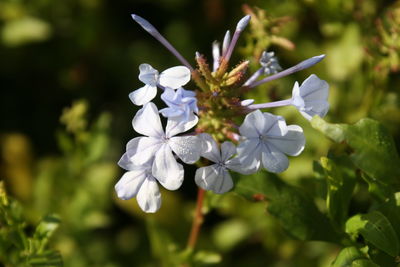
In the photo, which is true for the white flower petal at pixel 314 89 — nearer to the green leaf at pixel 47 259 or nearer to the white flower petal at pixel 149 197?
the white flower petal at pixel 149 197

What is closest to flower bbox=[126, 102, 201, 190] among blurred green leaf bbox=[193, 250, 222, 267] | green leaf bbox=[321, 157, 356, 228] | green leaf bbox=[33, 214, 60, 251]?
green leaf bbox=[321, 157, 356, 228]

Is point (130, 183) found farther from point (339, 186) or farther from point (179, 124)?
point (339, 186)

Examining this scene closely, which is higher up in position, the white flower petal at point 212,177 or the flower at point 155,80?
the flower at point 155,80

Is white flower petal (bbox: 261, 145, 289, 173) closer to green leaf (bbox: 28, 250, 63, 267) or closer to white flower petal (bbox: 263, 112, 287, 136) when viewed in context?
white flower petal (bbox: 263, 112, 287, 136)

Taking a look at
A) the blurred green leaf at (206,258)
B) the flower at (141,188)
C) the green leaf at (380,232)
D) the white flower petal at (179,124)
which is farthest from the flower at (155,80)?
the blurred green leaf at (206,258)

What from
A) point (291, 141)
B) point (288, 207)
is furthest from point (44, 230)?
point (291, 141)

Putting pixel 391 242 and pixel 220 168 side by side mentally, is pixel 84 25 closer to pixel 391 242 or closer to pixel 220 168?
pixel 220 168

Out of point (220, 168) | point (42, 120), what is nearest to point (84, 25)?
point (42, 120)
